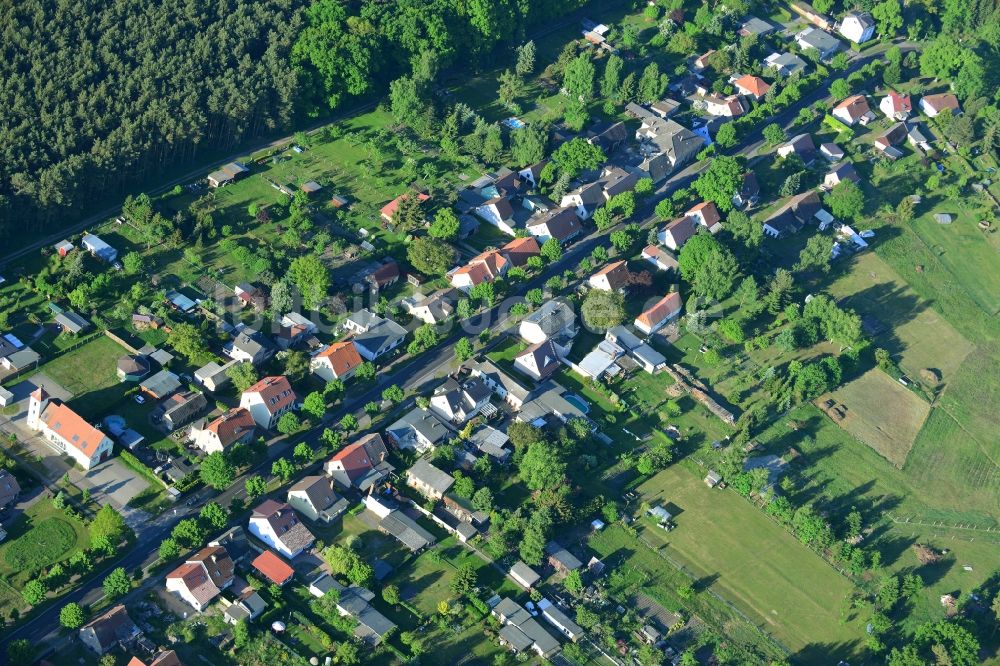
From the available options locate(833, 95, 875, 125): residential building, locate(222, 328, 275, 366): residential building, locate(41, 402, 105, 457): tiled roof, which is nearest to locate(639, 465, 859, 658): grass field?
locate(222, 328, 275, 366): residential building

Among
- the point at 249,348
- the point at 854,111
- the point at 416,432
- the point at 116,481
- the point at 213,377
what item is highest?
the point at 249,348

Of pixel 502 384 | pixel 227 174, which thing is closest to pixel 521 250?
pixel 502 384

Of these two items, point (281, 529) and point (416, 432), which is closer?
point (281, 529)

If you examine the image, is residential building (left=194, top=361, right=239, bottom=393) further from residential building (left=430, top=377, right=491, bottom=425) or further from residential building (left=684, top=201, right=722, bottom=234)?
residential building (left=684, top=201, right=722, bottom=234)

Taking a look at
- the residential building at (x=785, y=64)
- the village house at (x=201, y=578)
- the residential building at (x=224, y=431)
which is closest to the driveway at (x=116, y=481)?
the residential building at (x=224, y=431)

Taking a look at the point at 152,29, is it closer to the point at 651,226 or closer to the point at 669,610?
the point at 651,226

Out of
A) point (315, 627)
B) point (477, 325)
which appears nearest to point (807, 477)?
point (477, 325)

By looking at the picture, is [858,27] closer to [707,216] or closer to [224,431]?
[707,216]
